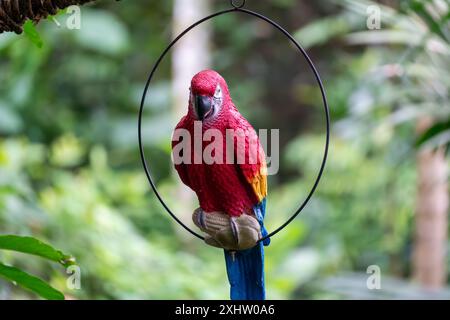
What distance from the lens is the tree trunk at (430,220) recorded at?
270 centimetres

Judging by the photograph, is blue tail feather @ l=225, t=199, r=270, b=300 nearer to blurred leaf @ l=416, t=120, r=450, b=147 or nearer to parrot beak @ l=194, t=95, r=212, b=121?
parrot beak @ l=194, t=95, r=212, b=121

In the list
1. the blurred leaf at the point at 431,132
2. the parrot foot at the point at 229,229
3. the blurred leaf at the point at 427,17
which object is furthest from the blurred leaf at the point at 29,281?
the blurred leaf at the point at 427,17

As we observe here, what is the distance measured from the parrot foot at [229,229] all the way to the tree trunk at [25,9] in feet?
1.23

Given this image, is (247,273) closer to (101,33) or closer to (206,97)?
(206,97)

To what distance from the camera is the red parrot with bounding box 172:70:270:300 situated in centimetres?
112

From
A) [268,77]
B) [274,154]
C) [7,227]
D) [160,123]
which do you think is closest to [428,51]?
[274,154]

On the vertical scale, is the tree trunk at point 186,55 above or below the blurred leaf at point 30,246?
above

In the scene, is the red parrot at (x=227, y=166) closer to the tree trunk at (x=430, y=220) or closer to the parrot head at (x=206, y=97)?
the parrot head at (x=206, y=97)

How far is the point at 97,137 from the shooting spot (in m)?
→ 4.38

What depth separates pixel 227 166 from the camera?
113 centimetres

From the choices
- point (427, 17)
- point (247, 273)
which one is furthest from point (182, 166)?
point (427, 17)

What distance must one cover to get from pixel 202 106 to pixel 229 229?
0.63 ft

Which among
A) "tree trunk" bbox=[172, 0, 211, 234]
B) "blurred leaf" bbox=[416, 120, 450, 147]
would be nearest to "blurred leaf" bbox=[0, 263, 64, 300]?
"blurred leaf" bbox=[416, 120, 450, 147]

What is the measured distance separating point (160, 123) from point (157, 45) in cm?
71
